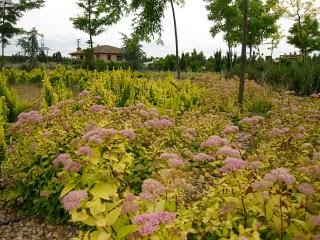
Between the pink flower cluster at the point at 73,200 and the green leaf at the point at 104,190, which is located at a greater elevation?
the pink flower cluster at the point at 73,200

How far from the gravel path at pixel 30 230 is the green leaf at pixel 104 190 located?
125 cm

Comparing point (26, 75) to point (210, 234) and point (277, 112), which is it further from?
point (210, 234)

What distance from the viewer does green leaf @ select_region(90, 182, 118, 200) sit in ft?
9.71

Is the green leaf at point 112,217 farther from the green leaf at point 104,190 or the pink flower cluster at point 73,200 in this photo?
the green leaf at point 104,190

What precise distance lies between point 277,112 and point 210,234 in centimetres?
542

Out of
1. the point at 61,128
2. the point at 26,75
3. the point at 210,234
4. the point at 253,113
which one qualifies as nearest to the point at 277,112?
the point at 253,113

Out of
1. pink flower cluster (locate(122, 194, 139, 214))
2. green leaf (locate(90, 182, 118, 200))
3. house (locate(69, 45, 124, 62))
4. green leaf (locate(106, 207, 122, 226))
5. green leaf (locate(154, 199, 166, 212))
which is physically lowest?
green leaf (locate(90, 182, 118, 200))

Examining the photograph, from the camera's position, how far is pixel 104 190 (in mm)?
3068

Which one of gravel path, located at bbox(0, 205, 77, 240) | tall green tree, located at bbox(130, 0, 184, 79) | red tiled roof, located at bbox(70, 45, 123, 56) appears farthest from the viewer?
red tiled roof, located at bbox(70, 45, 123, 56)

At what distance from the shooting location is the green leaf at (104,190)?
9.71 ft

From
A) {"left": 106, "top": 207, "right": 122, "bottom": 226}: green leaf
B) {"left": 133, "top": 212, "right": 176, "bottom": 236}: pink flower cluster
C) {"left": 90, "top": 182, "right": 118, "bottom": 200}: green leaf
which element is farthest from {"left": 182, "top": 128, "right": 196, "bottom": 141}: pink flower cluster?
{"left": 133, "top": 212, "right": 176, "bottom": 236}: pink flower cluster

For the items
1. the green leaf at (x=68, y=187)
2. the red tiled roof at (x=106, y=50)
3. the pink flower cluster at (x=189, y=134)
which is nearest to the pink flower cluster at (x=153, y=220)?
the green leaf at (x=68, y=187)

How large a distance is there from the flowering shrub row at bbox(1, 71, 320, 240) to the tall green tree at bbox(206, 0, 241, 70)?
72.7 feet

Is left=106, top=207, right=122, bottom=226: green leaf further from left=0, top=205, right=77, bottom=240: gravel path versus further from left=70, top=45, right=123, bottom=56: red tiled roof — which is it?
left=70, top=45, right=123, bottom=56: red tiled roof
